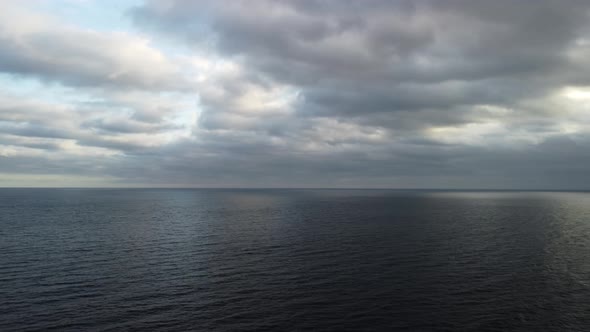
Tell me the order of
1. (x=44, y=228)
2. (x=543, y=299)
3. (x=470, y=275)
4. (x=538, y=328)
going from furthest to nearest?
(x=44, y=228) < (x=470, y=275) < (x=543, y=299) < (x=538, y=328)

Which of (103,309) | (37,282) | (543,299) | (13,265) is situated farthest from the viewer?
(13,265)

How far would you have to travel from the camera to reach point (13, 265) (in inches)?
2625

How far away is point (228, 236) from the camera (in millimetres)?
102250

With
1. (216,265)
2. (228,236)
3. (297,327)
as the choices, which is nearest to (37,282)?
(216,265)

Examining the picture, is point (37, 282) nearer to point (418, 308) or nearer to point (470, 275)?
point (418, 308)

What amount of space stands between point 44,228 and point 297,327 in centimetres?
10834

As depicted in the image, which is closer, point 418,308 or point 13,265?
point 418,308

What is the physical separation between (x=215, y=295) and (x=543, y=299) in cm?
4493

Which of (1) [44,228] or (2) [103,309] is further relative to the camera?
(1) [44,228]

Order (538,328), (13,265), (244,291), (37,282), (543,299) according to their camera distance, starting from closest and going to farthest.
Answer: (538,328)
(543,299)
(244,291)
(37,282)
(13,265)

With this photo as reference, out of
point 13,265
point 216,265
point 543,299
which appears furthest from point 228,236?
point 543,299

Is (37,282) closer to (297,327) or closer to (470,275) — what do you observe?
(297,327)

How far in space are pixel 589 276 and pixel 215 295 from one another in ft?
197

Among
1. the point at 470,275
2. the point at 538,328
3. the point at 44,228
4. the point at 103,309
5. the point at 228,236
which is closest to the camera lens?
the point at 538,328
